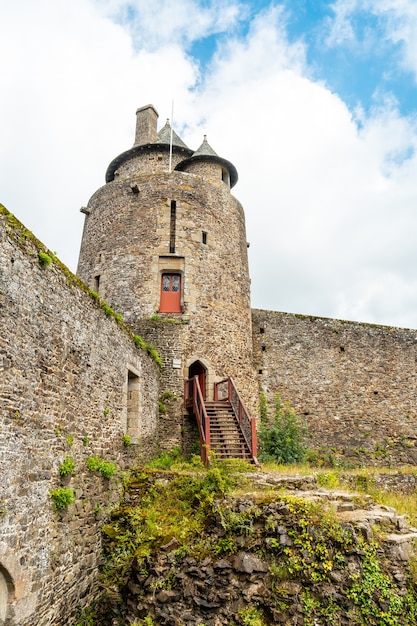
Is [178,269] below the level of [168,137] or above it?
below

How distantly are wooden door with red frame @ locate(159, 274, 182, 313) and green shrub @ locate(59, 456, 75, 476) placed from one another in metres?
8.47

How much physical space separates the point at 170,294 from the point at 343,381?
9134 millimetres

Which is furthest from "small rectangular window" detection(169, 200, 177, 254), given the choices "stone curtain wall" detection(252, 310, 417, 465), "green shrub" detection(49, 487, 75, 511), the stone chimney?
"green shrub" detection(49, 487, 75, 511)

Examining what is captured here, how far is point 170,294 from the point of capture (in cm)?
1527

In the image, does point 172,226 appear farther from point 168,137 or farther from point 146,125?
point 146,125

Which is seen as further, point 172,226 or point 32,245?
point 172,226

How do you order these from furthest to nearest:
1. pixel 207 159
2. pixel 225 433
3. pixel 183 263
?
pixel 207 159 < pixel 183 263 < pixel 225 433

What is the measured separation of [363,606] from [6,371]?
19.6 ft

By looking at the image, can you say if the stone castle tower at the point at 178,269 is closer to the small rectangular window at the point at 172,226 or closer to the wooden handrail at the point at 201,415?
the small rectangular window at the point at 172,226

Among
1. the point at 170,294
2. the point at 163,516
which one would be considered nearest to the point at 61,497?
the point at 163,516

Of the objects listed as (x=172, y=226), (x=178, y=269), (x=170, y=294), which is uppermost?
(x=172, y=226)

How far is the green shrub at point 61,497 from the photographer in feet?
20.9

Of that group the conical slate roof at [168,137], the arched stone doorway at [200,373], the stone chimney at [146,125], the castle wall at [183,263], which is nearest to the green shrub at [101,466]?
the castle wall at [183,263]

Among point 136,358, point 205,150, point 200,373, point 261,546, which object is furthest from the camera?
point 205,150
